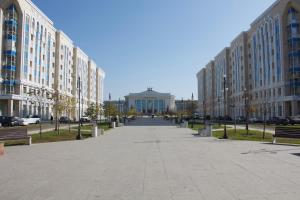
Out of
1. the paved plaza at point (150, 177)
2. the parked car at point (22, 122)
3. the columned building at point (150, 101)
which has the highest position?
the columned building at point (150, 101)

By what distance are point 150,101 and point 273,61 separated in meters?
114

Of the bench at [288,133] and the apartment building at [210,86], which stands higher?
the apartment building at [210,86]

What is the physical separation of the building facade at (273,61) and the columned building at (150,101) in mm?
89287

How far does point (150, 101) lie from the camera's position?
173250 millimetres

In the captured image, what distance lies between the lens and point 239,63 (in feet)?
276

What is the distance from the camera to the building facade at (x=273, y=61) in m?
57.1

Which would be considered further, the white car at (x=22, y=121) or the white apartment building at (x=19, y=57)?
the white apartment building at (x=19, y=57)

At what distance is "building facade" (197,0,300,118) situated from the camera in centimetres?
5709

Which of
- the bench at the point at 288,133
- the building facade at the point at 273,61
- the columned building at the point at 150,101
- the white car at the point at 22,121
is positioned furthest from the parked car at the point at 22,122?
the columned building at the point at 150,101

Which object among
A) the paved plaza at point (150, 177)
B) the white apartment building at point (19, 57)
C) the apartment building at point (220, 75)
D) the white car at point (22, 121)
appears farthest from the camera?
the apartment building at point (220, 75)

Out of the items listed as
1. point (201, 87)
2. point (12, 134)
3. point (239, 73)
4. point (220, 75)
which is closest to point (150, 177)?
point (12, 134)

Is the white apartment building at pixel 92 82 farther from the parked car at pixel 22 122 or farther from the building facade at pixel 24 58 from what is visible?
the parked car at pixel 22 122

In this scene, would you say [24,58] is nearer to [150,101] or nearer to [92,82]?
[92,82]

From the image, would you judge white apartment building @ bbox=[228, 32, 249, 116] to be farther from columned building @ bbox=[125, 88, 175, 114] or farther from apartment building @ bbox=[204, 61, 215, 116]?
columned building @ bbox=[125, 88, 175, 114]
